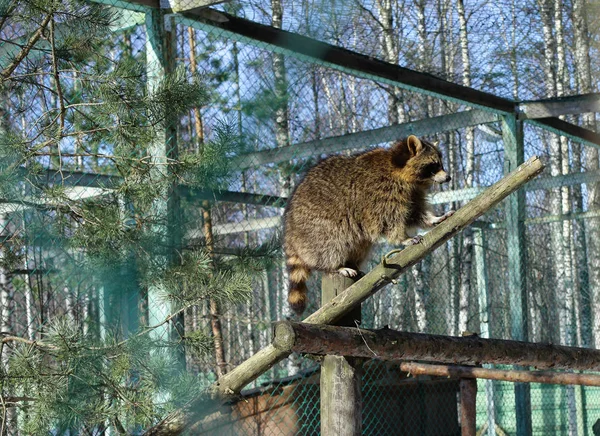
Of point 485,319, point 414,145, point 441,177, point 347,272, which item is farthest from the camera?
point 485,319

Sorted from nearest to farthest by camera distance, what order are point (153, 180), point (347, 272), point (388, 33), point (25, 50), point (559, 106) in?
1. point (25, 50)
2. point (153, 180)
3. point (347, 272)
4. point (388, 33)
5. point (559, 106)

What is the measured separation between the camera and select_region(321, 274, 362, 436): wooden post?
3422mm

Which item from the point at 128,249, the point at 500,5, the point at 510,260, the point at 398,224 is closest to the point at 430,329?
the point at 510,260

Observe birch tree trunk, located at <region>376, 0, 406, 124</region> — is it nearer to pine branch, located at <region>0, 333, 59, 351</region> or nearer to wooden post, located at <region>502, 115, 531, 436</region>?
wooden post, located at <region>502, 115, 531, 436</region>

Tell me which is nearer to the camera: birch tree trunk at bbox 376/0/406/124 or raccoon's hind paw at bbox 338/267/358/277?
raccoon's hind paw at bbox 338/267/358/277

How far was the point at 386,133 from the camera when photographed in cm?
627

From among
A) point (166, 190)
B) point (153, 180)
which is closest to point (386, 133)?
point (166, 190)

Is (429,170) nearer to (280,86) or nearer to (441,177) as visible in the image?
(441,177)

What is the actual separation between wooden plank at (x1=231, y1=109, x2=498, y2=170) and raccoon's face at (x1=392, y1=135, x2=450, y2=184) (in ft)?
6.06

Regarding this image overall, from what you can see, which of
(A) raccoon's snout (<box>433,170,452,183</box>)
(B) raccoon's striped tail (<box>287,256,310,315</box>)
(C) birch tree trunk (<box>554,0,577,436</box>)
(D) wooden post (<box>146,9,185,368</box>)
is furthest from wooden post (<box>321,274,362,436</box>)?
(C) birch tree trunk (<box>554,0,577,436</box>)

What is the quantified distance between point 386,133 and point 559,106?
136 centimetres

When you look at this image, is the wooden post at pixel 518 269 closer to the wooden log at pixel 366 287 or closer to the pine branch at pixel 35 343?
the wooden log at pixel 366 287

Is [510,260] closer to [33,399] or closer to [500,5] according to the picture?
[500,5]

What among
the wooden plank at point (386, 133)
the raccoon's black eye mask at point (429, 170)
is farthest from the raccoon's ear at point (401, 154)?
the wooden plank at point (386, 133)
